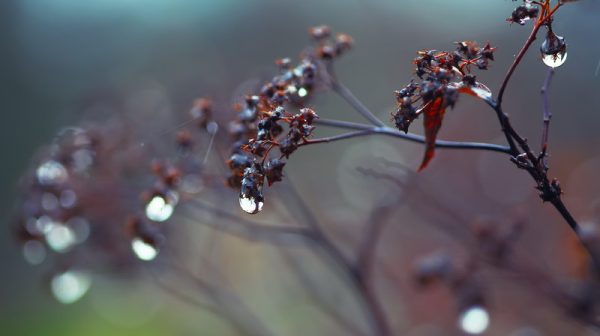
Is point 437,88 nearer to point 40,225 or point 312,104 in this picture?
point 312,104

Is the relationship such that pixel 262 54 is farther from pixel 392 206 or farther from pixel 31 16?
pixel 392 206

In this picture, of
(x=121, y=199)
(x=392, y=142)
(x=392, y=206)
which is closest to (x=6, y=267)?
(x=392, y=142)

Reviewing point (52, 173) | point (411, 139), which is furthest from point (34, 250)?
point (411, 139)

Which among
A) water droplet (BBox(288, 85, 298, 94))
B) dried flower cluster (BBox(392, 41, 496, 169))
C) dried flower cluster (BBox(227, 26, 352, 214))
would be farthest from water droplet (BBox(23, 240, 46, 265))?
dried flower cluster (BBox(392, 41, 496, 169))

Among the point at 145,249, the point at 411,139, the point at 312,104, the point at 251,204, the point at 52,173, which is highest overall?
the point at 312,104

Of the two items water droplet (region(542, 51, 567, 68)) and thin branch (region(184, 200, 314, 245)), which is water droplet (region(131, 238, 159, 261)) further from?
water droplet (region(542, 51, 567, 68))
